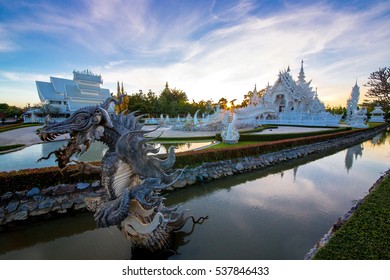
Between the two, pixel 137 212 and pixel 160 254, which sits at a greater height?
pixel 137 212

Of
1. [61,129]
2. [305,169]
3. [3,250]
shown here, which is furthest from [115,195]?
[305,169]

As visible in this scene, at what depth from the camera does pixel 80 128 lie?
2.99m

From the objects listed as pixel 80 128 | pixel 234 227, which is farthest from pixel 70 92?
pixel 234 227

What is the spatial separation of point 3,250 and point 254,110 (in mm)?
28519

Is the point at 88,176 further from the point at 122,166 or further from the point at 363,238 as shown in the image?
the point at 363,238

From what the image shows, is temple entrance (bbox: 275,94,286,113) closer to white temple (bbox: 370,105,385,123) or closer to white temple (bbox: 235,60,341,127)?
white temple (bbox: 235,60,341,127)

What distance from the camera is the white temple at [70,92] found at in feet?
115

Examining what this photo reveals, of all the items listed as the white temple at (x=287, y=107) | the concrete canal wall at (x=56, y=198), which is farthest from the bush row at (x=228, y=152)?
the white temple at (x=287, y=107)

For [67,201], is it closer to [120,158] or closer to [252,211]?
[120,158]

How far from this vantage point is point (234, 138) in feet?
42.5

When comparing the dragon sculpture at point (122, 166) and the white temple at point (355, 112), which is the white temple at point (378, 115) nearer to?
the white temple at point (355, 112)

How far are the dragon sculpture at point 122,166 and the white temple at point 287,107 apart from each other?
2166 cm

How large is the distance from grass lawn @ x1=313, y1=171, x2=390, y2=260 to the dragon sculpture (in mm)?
2753

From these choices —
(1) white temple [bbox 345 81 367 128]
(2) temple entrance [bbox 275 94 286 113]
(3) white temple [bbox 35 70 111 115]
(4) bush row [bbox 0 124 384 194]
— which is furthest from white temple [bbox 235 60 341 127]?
(3) white temple [bbox 35 70 111 115]
